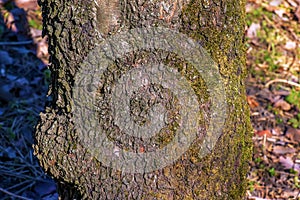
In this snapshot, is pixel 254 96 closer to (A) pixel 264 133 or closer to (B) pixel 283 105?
(B) pixel 283 105

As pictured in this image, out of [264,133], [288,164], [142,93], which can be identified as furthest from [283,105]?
[142,93]

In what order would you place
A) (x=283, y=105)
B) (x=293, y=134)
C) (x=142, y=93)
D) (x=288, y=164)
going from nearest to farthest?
(x=142, y=93)
(x=288, y=164)
(x=293, y=134)
(x=283, y=105)

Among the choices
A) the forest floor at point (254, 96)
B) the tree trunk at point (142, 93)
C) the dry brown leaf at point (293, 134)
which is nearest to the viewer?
the tree trunk at point (142, 93)

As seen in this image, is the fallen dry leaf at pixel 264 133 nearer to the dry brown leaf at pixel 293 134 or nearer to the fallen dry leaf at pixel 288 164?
the dry brown leaf at pixel 293 134

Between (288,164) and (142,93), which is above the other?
(142,93)

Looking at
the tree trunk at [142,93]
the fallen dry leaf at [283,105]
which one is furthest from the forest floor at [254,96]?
the tree trunk at [142,93]

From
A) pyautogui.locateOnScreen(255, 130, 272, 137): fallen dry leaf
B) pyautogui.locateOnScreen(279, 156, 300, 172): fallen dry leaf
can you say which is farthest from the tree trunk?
A: pyautogui.locateOnScreen(255, 130, 272, 137): fallen dry leaf
